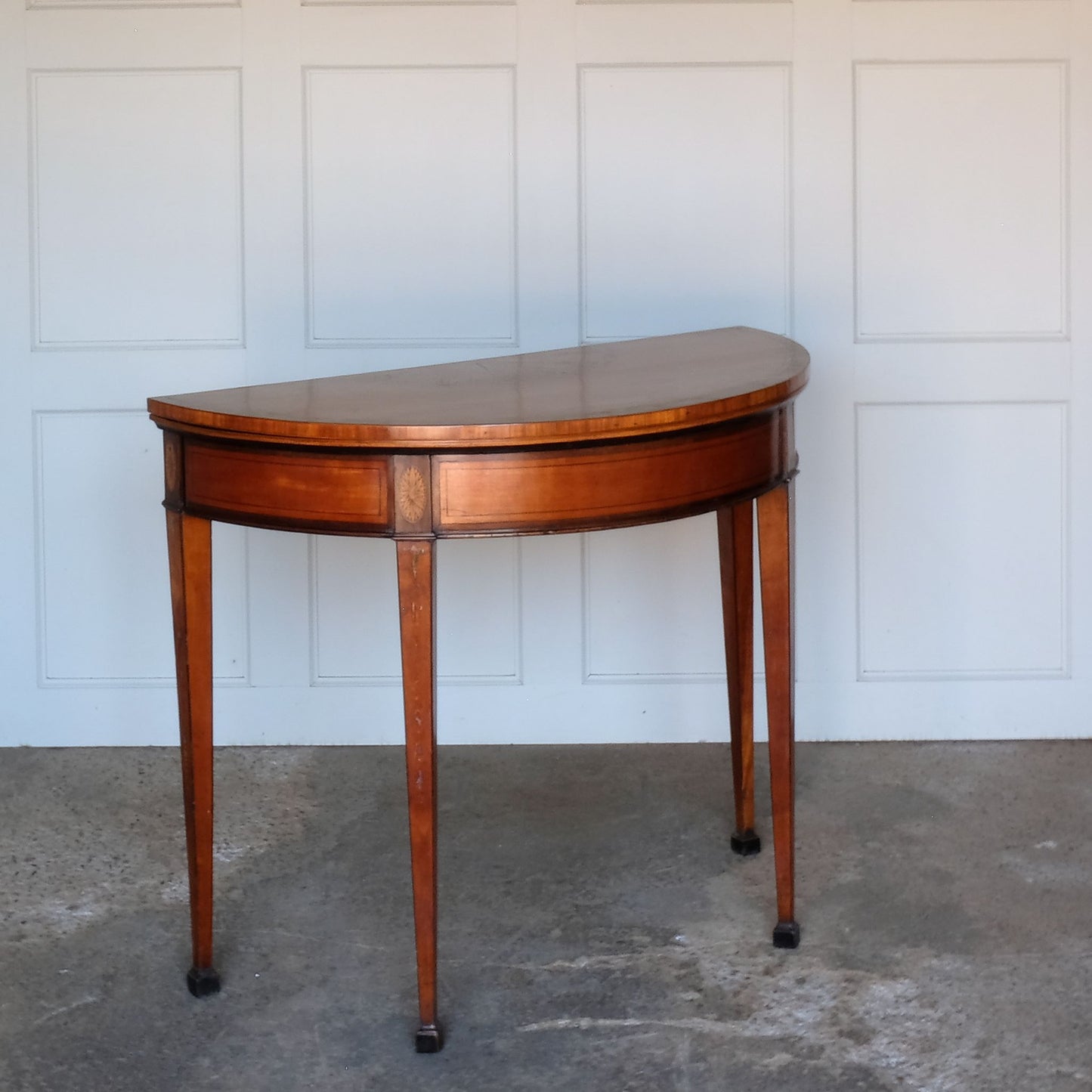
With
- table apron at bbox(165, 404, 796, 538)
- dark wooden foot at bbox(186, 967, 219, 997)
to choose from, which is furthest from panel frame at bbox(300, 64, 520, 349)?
dark wooden foot at bbox(186, 967, 219, 997)

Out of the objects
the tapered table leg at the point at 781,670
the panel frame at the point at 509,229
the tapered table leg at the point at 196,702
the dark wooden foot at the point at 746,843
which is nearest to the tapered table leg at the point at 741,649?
the dark wooden foot at the point at 746,843

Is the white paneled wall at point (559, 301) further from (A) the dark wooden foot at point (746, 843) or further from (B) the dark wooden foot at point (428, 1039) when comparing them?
(B) the dark wooden foot at point (428, 1039)

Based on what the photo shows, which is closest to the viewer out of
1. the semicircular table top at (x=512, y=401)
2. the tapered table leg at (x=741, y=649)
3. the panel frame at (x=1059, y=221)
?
the semicircular table top at (x=512, y=401)

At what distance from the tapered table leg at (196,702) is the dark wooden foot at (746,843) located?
3.40 ft

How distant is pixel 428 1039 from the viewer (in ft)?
6.95

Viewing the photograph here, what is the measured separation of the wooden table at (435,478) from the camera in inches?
77.2

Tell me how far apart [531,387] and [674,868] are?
1.03 metres

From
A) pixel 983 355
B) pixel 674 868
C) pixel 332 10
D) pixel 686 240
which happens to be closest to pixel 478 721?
pixel 674 868

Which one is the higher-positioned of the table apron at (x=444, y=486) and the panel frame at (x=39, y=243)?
the panel frame at (x=39, y=243)

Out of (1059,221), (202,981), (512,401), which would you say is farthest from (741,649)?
(1059,221)

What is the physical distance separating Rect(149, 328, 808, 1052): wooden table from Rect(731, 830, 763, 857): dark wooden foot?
0.37m

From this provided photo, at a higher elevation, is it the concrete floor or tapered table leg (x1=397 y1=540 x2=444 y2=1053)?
tapered table leg (x1=397 y1=540 x2=444 y2=1053)

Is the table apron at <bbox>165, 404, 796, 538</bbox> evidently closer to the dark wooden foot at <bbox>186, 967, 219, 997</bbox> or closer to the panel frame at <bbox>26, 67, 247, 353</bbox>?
the dark wooden foot at <bbox>186, 967, 219, 997</bbox>

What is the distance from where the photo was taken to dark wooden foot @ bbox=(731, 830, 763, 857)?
2.82 metres
